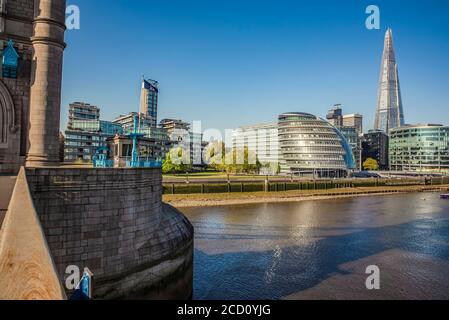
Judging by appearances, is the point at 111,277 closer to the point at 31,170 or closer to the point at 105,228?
the point at 105,228

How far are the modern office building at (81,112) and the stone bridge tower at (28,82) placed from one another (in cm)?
13024

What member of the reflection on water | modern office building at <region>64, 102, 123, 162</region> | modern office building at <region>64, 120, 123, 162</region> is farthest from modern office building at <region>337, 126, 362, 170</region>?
the reflection on water

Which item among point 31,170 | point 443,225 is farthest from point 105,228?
point 443,225

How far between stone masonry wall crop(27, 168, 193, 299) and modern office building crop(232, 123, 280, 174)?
11293cm

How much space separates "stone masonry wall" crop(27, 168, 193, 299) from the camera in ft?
41.4

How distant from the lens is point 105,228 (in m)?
14.0

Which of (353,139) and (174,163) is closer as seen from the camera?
(174,163)

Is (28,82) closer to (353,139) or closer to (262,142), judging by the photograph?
(262,142)

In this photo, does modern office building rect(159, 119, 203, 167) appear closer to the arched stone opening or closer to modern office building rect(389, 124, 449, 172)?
modern office building rect(389, 124, 449, 172)

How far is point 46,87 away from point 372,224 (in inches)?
1700

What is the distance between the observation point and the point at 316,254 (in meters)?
28.5

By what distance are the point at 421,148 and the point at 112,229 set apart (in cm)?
20812

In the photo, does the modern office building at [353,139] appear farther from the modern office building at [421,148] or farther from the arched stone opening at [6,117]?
the arched stone opening at [6,117]

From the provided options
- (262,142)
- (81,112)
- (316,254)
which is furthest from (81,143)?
(316,254)
